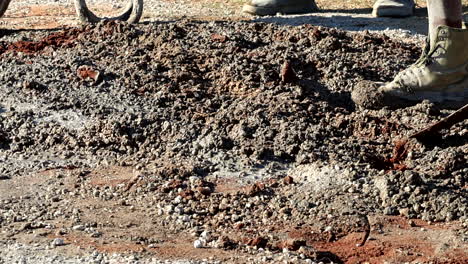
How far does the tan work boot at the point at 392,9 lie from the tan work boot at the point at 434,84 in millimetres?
2807

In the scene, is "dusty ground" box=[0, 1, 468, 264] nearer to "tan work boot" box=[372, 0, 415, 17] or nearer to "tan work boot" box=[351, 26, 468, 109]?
"tan work boot" box=[351, 26, 468, 109]

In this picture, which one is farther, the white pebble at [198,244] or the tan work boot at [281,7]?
the tan work boot at [281,7]

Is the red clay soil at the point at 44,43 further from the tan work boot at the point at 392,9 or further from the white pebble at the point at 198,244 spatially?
the tan work boot at the point at 392,9

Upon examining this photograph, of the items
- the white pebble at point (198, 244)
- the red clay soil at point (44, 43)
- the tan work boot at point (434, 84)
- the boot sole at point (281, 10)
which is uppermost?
the red clay soil at point (44, 43)

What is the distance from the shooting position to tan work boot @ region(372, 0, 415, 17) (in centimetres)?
780

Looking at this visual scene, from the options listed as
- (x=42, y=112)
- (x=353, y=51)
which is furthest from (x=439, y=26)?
(x=42, y=112)

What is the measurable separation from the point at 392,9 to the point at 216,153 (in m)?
3.58

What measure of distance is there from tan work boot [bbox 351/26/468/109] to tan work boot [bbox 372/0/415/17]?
2807 mm

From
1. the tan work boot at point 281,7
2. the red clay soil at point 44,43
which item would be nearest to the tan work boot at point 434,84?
the red clay soil at point 44,43

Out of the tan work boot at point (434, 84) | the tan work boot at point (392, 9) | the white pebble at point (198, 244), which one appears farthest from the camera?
the tan work boot at point (392, 9)

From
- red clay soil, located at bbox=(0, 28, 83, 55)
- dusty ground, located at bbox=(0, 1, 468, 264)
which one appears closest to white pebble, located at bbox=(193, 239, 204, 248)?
dusty ground, located at bbox=(0, 1, 468, 264)

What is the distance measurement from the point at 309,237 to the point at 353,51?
2.11 metres

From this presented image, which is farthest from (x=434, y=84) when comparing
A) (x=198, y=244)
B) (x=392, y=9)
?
(x=392, y=9)

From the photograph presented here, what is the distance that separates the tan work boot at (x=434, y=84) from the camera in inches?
196
